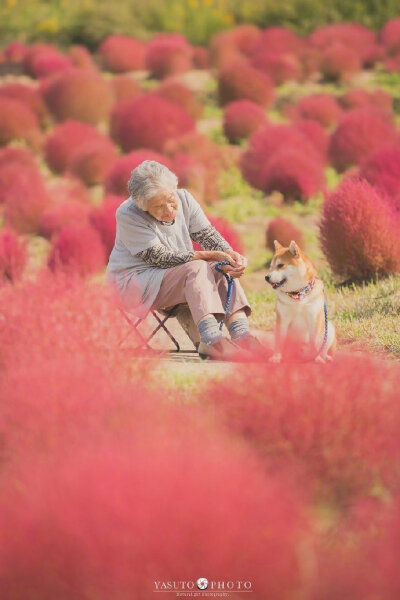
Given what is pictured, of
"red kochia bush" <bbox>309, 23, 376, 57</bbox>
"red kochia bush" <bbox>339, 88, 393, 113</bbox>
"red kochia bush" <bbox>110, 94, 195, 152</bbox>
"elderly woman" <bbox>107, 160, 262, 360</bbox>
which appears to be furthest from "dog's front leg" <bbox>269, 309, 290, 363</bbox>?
"red kochia bush" <bbox>309, 23, 376, 57</bbox>

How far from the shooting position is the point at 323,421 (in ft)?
12.4

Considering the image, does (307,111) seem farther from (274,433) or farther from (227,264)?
(274,433)

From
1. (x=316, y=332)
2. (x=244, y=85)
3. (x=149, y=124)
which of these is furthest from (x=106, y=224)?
(x=244, y=85)

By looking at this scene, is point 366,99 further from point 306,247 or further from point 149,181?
point 149,181

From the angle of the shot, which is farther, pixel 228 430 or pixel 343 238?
pixel 343 238

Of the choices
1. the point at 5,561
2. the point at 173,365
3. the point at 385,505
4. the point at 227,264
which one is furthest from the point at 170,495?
the point at 227,264

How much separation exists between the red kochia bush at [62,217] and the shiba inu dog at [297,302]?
7249mm

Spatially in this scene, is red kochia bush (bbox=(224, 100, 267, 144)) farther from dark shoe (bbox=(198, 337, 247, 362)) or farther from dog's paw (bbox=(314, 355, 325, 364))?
dog's paw (bbox=(314, 355, 325, 364))

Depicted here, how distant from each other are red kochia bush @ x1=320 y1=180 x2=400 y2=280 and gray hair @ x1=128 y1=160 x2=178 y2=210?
2.98 m

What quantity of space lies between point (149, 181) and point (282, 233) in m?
5.41

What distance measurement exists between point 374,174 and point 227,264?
4.88 m

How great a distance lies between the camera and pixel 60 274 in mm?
4590

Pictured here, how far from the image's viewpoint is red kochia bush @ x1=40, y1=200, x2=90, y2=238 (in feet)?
40.7

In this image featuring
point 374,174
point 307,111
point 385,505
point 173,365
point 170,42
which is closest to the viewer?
point 385,505
